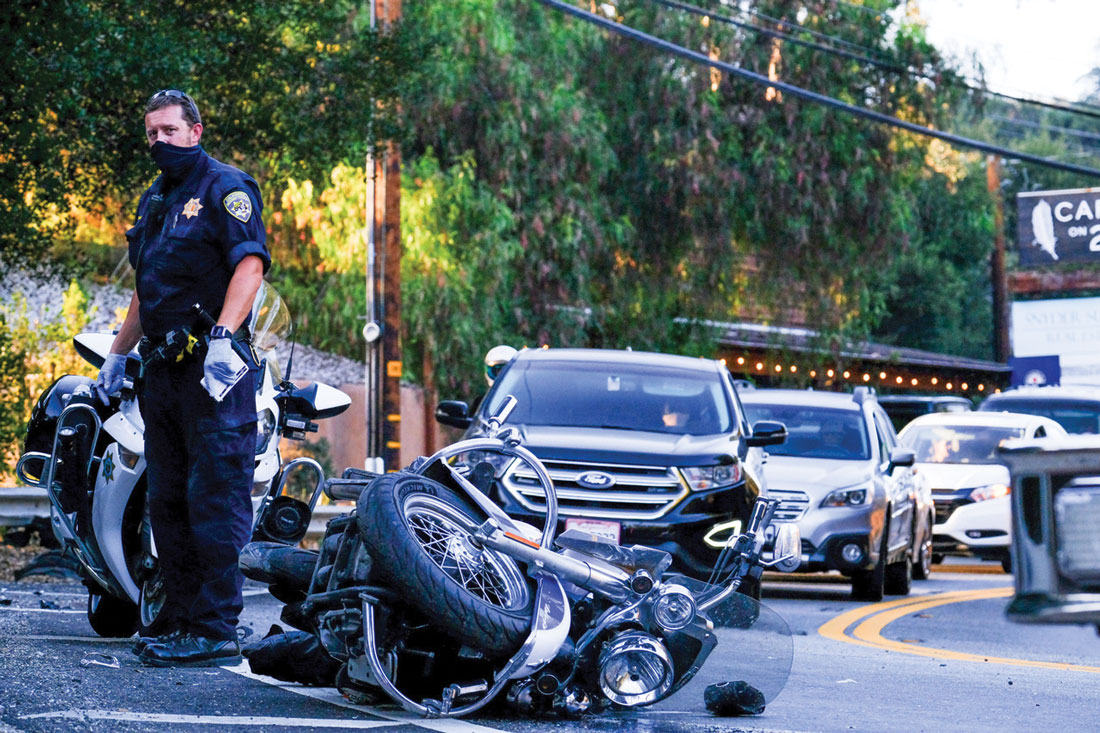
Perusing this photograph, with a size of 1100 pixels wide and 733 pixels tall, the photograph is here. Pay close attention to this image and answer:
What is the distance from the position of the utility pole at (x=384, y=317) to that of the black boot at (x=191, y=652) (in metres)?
15.4

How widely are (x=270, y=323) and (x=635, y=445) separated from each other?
2944mm

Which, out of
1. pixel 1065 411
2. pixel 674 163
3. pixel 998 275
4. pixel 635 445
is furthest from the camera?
pixel 998 275

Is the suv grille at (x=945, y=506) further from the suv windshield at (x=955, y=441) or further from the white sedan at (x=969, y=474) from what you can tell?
the suv windshield at (x=955, y=441)

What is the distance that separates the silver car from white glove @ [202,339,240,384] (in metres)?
7.88

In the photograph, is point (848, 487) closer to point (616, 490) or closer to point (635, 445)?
point (635, 445)

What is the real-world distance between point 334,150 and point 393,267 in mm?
5016

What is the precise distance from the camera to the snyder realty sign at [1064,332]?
4944 centimetres

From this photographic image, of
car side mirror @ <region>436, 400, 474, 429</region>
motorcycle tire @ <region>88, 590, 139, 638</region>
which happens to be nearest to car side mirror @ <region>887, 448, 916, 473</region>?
car side mirror @ <region>436, 400, 474, 429</region>

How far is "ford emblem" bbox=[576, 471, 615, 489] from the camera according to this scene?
1043 cm

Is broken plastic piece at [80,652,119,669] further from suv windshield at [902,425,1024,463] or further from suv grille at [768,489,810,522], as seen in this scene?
suv windshield at [902,425,1024,463]

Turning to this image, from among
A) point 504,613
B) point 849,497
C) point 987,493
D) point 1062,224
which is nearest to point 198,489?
point 504,613

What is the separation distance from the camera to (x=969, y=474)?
20359 millimetres

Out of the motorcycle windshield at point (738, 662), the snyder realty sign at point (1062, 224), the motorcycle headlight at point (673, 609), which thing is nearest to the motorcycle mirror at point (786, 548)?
the motorcycle windshield at point (738, 662)

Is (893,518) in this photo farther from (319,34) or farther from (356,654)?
(356,654)
